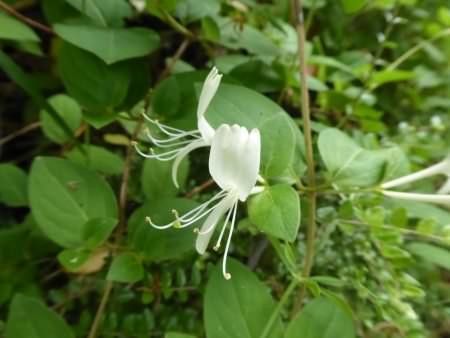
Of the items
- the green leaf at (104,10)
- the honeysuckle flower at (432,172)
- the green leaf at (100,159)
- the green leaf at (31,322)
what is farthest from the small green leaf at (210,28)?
the green leaf at (31,322)

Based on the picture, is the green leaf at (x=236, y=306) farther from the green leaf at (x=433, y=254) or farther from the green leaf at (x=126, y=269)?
the green leaf at (x=433, y=254)

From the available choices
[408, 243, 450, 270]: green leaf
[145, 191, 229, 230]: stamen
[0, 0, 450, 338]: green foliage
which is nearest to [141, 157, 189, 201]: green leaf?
[0, 0, 450, 338]: green foliage

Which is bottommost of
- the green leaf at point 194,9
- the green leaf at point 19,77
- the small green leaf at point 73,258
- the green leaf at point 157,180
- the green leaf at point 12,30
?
the small green leaf at point 73,258

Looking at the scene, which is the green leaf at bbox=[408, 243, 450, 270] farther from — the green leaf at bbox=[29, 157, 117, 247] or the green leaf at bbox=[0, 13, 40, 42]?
the green leaf at bbox=[0, 13, 40, 42]

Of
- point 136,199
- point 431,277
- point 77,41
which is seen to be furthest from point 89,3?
point 431,277

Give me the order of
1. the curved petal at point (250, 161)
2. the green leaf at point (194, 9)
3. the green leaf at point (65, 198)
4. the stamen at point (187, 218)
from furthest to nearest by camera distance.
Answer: the green leaf at point (194, 9)
the green leaf at point (65, 198)
the stamen at point (187, 218)
the curved petal at point (250, 161)

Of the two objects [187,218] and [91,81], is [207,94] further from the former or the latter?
[91,81]

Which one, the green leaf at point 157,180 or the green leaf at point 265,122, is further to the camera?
the green leaf at point 157,180
